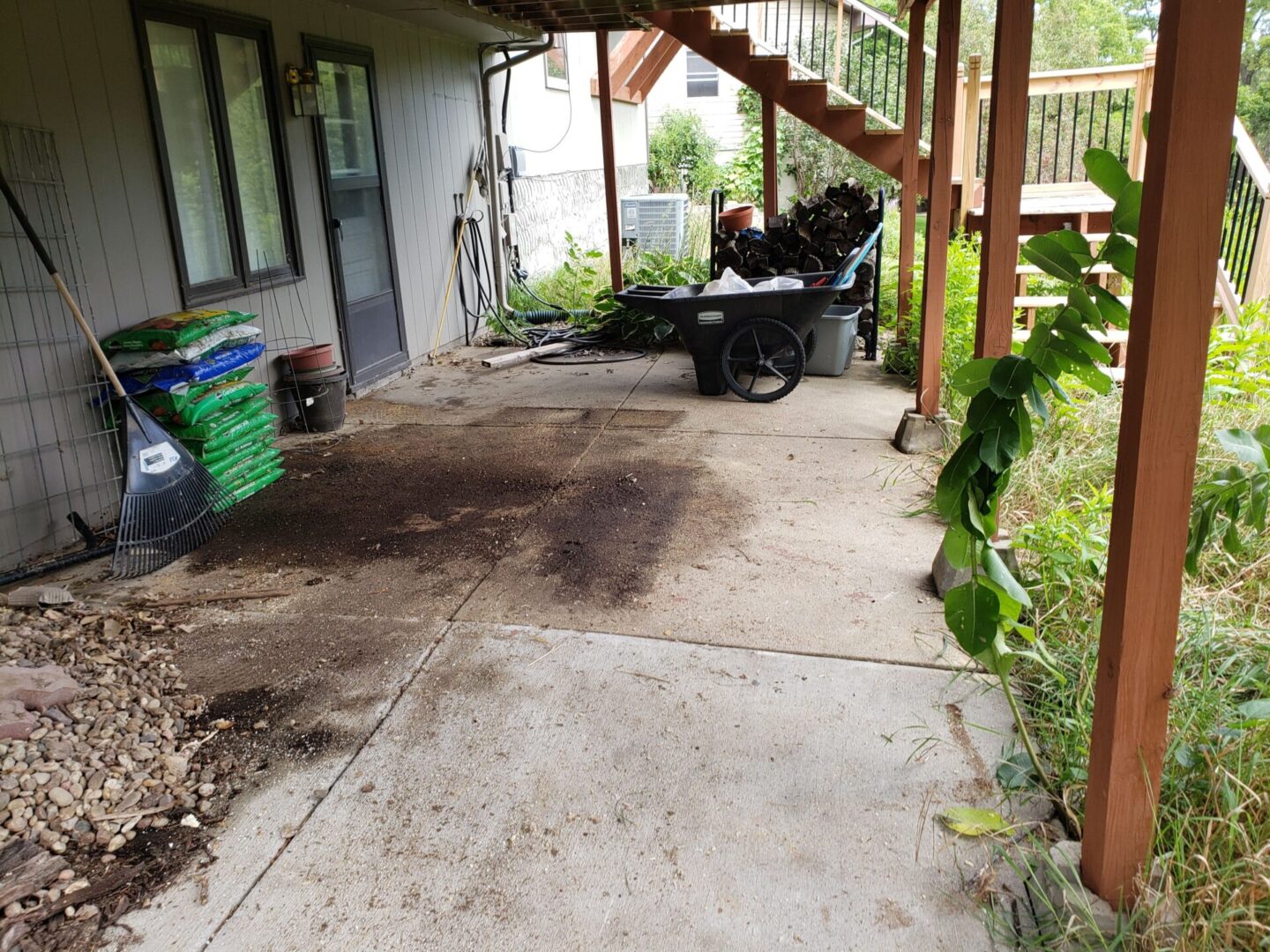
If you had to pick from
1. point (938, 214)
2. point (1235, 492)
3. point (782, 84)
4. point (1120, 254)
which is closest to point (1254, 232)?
point (938, 214)

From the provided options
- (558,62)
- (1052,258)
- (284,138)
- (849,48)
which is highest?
(558,62)

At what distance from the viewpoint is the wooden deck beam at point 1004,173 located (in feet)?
10.1

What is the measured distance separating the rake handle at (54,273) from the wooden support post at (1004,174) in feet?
11.0

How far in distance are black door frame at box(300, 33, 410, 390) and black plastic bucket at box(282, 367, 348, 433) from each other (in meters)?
0.71

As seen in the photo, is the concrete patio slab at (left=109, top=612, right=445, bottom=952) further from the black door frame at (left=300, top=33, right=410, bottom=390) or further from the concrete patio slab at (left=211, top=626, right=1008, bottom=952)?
the black door frame at (left=300, top=33, right=410, bottom=390)

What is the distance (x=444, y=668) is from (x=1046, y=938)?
5.90 ft

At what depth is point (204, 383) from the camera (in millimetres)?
4121

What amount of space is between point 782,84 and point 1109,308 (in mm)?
6209

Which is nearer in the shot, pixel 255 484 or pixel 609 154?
pixel 255 484

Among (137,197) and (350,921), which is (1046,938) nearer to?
(350,921)

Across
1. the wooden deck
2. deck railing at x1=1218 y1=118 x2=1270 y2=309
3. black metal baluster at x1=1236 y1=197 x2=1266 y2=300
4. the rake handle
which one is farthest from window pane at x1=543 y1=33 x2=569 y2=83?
the rake handle

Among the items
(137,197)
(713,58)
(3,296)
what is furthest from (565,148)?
(3,296)

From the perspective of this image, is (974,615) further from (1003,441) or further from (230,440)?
(230,440)

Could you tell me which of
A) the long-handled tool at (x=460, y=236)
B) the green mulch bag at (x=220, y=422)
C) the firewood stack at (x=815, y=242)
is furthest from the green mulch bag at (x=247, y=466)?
the firewood stack at (x=815, y=242)
